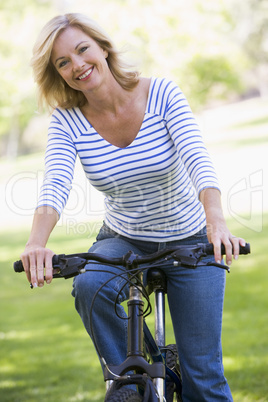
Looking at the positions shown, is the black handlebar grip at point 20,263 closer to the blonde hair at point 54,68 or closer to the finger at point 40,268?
the finger at point 40,268

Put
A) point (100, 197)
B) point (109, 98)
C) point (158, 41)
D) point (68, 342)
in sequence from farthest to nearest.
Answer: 1. point (158, 41)
2. point (100, 197)
3. point (68, 342)
4. point (109, 98)

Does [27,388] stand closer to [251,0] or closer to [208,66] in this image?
[208,66]

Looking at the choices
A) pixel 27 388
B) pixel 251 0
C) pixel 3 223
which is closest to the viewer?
pixel 27 388

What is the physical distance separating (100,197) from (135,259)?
1361cm

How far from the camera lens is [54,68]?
9.23 feet

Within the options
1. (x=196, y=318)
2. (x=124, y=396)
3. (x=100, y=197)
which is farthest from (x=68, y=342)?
(x=100, y=197)

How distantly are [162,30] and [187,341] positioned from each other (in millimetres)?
19463

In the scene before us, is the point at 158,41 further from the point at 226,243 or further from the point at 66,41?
the point at 226,243

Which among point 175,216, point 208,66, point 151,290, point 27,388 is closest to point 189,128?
point 175,216

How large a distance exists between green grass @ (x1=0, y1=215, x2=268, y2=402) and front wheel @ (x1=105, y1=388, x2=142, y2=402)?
234 cm

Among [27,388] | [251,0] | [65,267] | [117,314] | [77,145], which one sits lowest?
[27,388]

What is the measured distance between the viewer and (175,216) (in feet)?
9.23

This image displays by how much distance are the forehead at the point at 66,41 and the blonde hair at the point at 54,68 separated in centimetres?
2

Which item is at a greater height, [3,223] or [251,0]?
[251,0]
